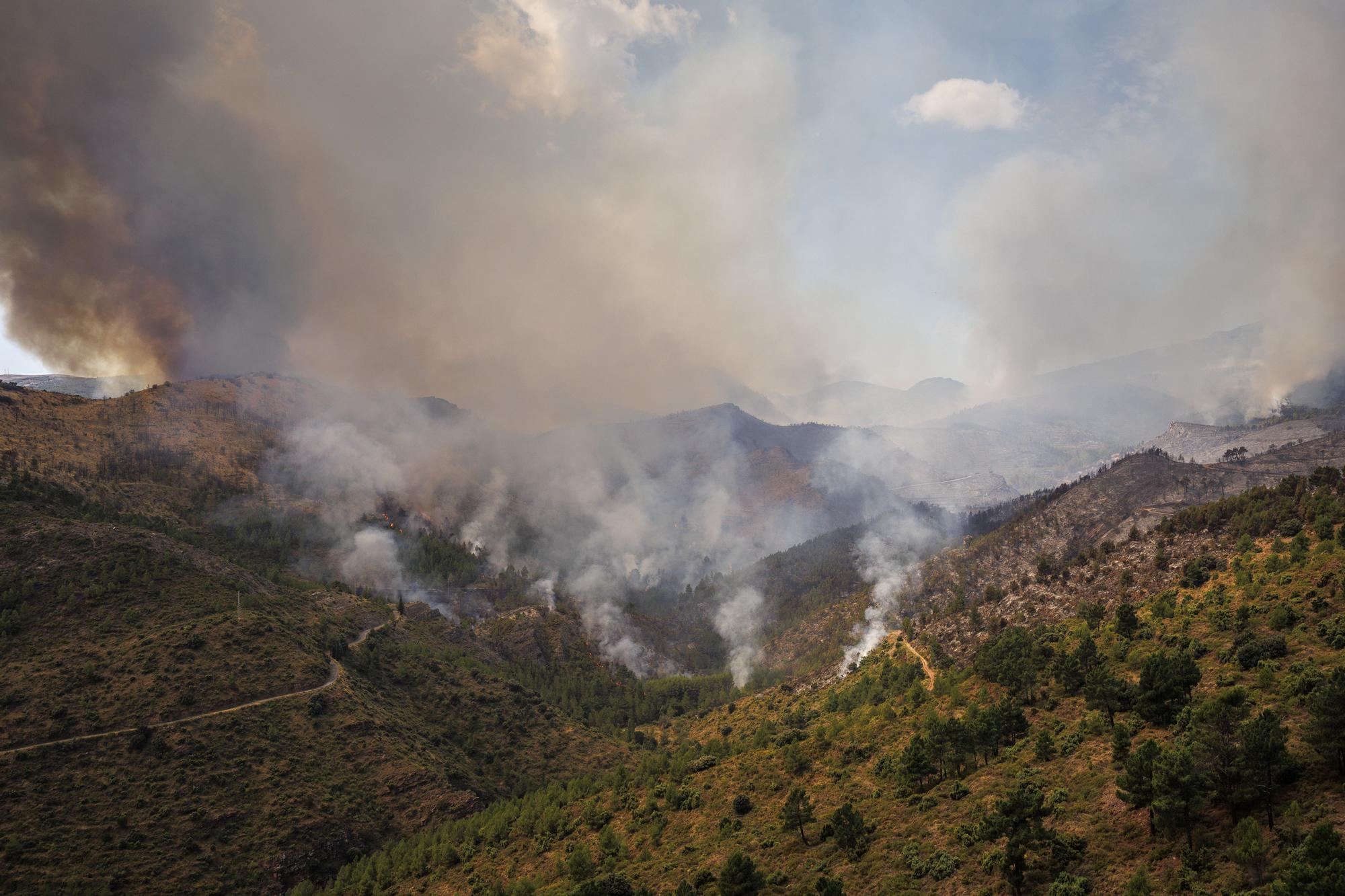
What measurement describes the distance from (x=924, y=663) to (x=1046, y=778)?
74011mm

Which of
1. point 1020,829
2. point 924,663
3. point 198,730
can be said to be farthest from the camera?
point 924,663

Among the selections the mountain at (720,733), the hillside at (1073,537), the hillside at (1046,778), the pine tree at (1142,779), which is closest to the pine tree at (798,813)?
the hillside at (1046,778)

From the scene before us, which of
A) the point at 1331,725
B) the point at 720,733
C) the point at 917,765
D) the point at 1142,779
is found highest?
the point at 1331,725

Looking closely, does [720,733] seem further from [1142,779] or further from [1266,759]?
[1266,759]

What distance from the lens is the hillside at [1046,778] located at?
41.9 meters

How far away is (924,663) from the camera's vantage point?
133 metres

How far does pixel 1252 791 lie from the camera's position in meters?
40.5

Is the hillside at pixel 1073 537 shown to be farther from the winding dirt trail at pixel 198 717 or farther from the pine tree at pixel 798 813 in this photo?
the winding dirt trail at pixel 198 717

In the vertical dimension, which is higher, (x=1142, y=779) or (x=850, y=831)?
(x=1142, y=779)

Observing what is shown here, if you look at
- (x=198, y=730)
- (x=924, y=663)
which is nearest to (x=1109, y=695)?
(x=924, y=663)

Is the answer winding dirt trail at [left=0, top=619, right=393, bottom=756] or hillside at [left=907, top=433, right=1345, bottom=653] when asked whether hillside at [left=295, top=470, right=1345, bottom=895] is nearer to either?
hillside at [left=907, top=433, right=1345, bottom=653]

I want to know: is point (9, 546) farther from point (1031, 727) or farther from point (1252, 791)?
point (1252, 791)

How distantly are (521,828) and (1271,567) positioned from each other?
111m

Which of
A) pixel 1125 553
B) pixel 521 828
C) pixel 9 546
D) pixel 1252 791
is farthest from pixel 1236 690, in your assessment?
pixel 9 546
